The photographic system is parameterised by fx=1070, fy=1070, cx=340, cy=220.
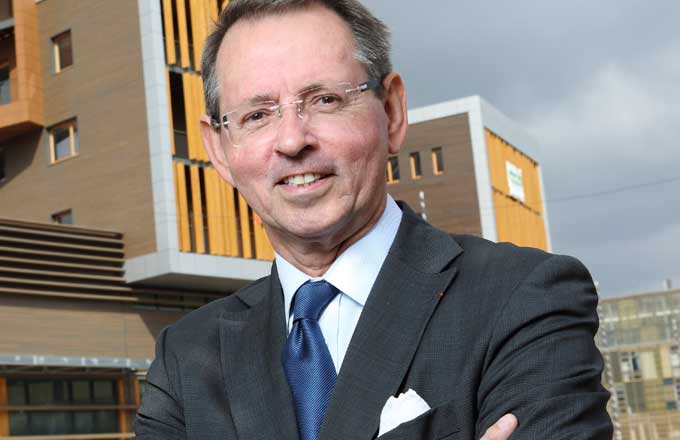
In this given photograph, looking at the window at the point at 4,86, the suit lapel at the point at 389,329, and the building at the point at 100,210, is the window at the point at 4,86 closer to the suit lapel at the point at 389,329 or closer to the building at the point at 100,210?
the building at the point at 100,210

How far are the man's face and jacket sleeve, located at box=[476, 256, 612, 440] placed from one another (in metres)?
0.40

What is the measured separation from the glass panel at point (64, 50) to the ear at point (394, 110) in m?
24.9

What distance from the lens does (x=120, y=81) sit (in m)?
25.3

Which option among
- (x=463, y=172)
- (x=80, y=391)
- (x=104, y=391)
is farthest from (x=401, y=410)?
(x=463, y=172)

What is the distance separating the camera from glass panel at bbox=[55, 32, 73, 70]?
26.2 meters

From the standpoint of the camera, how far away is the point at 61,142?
2628 centimetres

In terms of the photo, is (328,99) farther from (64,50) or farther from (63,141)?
(64,50)

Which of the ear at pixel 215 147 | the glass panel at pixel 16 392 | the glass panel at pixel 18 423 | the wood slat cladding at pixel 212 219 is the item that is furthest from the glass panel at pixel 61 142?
the ear at pixel 215 147

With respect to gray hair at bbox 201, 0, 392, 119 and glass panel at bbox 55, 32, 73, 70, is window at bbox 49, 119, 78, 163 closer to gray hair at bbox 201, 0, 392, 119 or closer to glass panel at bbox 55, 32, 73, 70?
glass panel at bbox 55, 32, 73, 70

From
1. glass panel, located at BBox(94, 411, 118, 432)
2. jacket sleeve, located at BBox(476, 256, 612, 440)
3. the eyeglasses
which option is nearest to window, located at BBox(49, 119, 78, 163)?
glass panel, located at BBox(94, 411, 118, 432)

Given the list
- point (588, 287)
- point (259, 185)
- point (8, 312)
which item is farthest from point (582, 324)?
point (8, 312)

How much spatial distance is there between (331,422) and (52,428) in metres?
21.6

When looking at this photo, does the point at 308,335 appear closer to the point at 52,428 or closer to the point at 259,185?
the point at 259,185

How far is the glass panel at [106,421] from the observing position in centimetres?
2359
